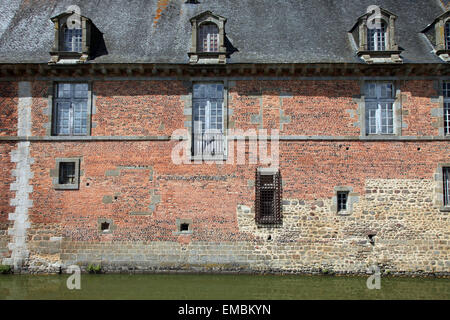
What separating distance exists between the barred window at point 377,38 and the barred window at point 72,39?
28.0 ft

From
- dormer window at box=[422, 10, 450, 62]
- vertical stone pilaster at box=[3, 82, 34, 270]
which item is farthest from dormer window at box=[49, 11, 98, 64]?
dormer window at box=[422, 10, 450, 62]

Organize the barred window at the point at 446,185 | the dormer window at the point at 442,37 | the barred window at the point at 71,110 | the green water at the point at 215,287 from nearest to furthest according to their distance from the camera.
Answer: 1. the green water at the point at 215,287
2. the barred window at the point at 446,185
3. the dormer window at the point at 442,37
4. the barred window at the point at 71,110

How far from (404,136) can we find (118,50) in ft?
28.5

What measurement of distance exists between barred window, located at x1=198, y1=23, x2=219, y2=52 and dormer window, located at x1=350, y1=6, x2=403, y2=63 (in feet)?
13.6

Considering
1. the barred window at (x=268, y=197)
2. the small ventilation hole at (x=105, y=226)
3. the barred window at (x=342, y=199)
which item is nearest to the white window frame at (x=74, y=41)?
the small ventilation hole at (x=105, y=226)

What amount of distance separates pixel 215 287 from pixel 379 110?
6.88m

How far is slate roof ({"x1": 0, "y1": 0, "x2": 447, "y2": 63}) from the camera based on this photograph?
1332 centimetres

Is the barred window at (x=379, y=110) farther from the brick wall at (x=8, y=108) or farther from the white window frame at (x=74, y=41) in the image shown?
Answer: the brick wall at (x=8, y=108)

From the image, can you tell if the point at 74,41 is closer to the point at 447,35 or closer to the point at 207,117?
the point at 207,117

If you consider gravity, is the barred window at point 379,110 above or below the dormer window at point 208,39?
below

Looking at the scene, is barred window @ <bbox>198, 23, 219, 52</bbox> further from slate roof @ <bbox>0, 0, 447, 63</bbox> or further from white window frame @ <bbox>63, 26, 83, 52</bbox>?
white window frame @ <bbox>63, 26, 83, 52</bbox>

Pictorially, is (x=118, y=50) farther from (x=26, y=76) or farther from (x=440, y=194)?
(x=440, y=194)

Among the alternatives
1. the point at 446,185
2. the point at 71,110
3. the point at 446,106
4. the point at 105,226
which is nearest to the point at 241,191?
the point at 105,226

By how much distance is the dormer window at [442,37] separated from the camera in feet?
43.0
